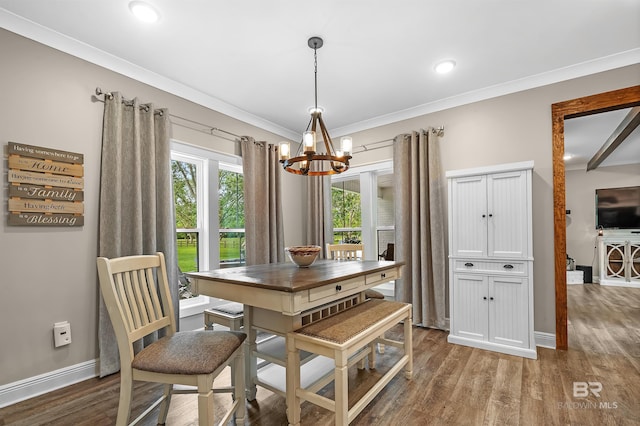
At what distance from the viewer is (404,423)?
1837 millimetres

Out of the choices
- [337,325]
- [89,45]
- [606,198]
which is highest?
[89,45]

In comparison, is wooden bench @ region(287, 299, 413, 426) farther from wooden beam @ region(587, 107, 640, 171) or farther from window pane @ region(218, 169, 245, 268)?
wooden beam @ region(587, 107, 640, 171)

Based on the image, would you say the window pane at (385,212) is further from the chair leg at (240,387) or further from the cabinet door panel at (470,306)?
the chair leg at (240,387)

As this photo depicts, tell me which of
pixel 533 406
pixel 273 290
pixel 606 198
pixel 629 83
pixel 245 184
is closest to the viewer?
pixel 273 290

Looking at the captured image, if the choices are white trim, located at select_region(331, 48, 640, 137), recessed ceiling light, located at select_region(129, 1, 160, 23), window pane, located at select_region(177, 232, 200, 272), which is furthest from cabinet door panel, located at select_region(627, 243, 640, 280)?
recessed ceiling light, located at select_region(129, 1, 160, 23)

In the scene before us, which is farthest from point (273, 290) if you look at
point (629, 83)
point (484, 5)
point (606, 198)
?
point (606, 198)

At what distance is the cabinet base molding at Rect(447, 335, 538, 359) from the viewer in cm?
271

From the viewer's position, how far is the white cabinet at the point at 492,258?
2.77 meters

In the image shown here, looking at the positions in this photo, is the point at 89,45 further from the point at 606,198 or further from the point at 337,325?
the point at 606,198

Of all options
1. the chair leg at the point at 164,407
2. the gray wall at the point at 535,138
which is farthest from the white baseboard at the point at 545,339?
the chair leg at the point at 164,407

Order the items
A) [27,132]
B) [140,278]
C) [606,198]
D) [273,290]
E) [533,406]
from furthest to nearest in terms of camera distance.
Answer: [606,198]
[27,132]
[533,406]
[140,278]
[273,290]

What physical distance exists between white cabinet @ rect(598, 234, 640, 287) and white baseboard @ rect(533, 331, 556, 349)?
4.80 m

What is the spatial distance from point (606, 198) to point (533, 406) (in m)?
6.67
